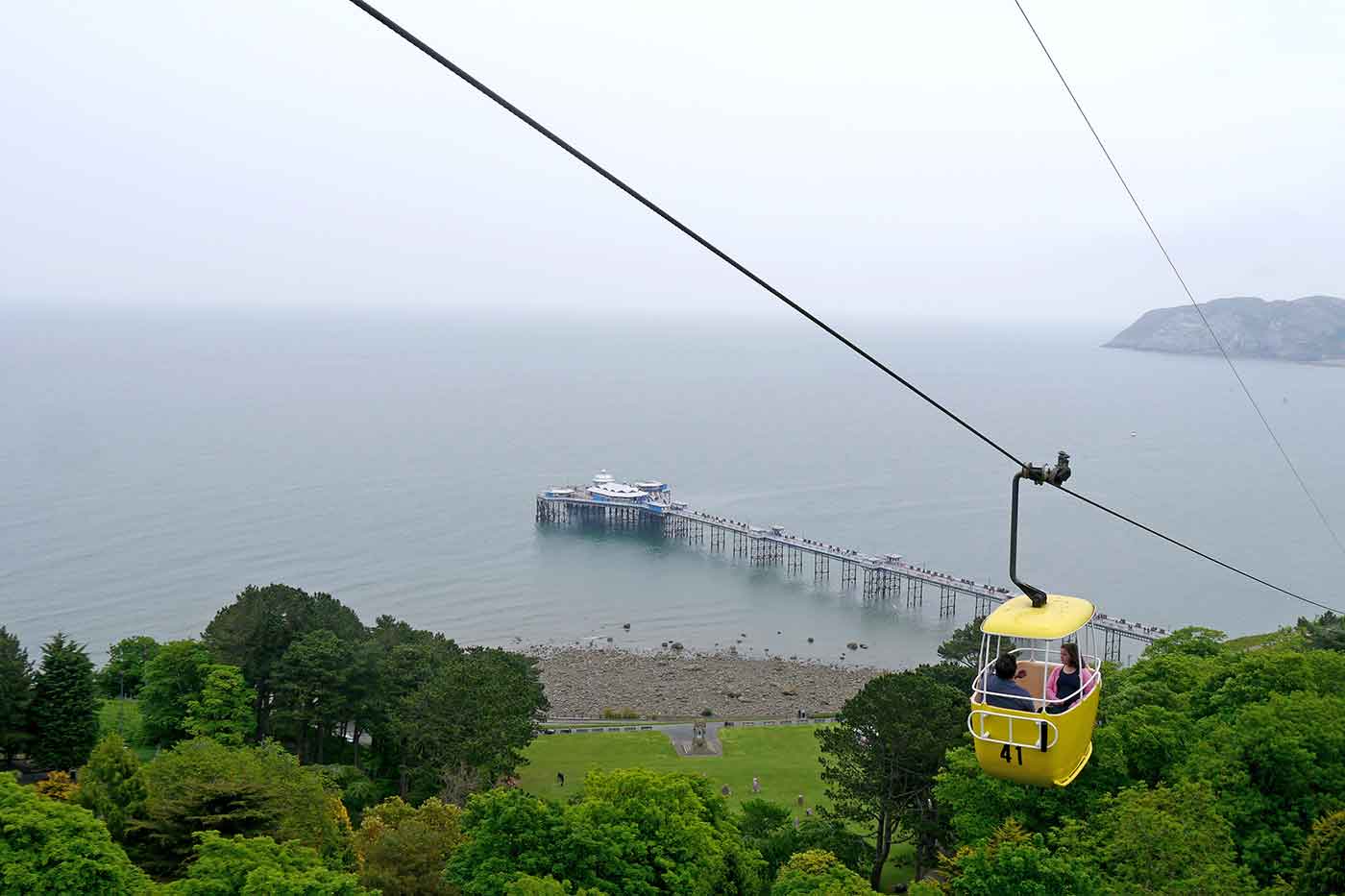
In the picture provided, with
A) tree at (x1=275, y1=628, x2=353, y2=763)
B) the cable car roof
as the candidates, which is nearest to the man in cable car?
the cable car roof

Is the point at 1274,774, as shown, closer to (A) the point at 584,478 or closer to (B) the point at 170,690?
(B) the point at 170,690

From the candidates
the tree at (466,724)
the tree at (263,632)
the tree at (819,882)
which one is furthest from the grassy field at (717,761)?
the tree at (819,882)

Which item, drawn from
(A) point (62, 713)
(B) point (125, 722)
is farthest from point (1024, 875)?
(B) point (125, 722)

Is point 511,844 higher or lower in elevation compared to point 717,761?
higher

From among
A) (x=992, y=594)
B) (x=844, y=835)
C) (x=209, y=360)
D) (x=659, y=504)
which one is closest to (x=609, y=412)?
(x=659, y=504)

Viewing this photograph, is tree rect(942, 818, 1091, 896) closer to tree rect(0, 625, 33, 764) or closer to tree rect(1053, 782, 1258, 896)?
tree rect(1053, 782, 1258, 896)

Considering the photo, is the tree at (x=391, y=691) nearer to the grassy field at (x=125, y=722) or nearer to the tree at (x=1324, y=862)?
the grassy field at (x=125, y=722)
